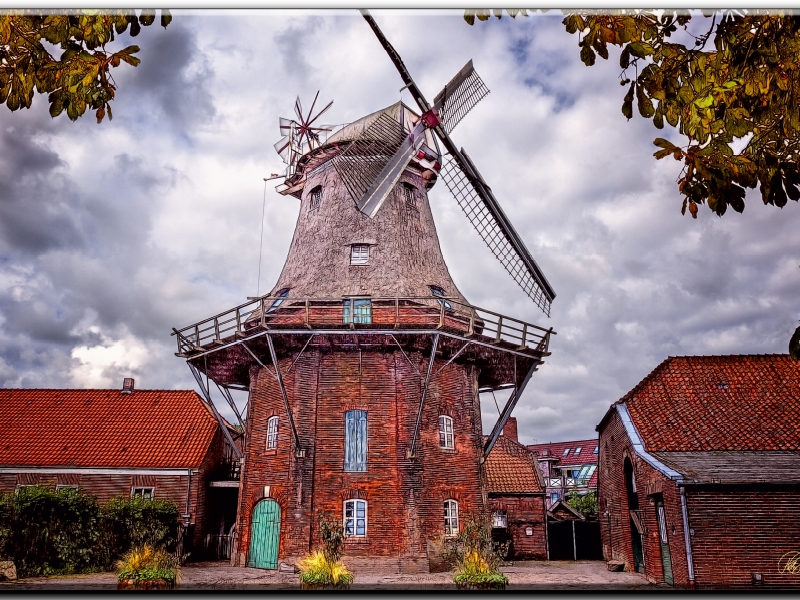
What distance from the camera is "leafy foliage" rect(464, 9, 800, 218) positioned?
134 inches

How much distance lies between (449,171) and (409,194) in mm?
1725

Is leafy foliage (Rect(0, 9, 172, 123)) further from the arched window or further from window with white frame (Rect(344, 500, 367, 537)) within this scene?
window with white frame (Rect(344, 500, 367, 537))

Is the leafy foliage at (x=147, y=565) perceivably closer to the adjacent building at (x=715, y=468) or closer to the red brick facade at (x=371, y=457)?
the red brick facade at (x=371, y=457)

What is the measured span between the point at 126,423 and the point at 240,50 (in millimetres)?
10046

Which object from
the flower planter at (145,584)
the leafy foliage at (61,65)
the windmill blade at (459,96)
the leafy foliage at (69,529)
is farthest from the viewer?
the windmill blade at (459,96)

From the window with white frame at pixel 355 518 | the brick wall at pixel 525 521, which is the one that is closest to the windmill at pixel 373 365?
the window with white frame at pixel 355 518

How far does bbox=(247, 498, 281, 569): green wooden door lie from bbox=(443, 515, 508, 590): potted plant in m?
3.22

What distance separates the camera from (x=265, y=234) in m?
8.82

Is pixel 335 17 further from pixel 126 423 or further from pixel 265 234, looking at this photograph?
pixel 126 423

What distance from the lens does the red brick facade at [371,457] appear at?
11.2 meters

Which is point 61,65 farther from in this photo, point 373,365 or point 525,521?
point 525,521

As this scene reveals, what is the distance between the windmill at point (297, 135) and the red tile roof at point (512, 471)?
385 inches

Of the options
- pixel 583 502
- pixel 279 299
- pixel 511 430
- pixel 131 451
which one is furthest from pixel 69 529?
pixel 511 430

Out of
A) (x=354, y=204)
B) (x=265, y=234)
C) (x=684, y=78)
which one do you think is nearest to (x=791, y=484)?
(x=684, y=78)
